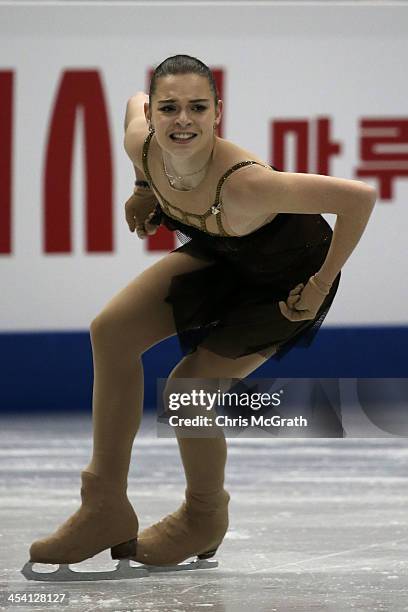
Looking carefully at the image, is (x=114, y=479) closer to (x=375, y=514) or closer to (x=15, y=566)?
(x=15, y=566)

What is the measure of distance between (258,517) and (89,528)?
94 centimetres

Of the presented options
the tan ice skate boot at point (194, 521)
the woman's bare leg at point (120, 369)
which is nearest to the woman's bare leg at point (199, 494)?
the tan ice skate boot at point (194, 521)

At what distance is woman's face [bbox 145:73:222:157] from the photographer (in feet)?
8.38

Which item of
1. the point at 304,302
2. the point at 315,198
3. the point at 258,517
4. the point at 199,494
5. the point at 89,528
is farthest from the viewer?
the point at 258,517

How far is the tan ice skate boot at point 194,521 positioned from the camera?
113 inches

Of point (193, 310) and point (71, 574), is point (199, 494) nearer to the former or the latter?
point (71, 574)

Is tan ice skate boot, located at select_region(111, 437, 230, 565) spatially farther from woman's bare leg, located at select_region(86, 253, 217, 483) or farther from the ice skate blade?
woman's bare leg, located at select_region(86, 253, 217, 483)

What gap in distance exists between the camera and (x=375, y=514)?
11.9 feet

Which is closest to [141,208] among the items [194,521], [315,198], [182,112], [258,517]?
[182,112]

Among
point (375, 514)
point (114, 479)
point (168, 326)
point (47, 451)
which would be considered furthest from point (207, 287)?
point (47, 451)

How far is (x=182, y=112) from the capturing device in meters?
2.55

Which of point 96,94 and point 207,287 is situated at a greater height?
point 96,94

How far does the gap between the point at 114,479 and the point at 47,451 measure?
217 cm

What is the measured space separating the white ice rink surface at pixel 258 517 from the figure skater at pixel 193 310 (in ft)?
0.46
